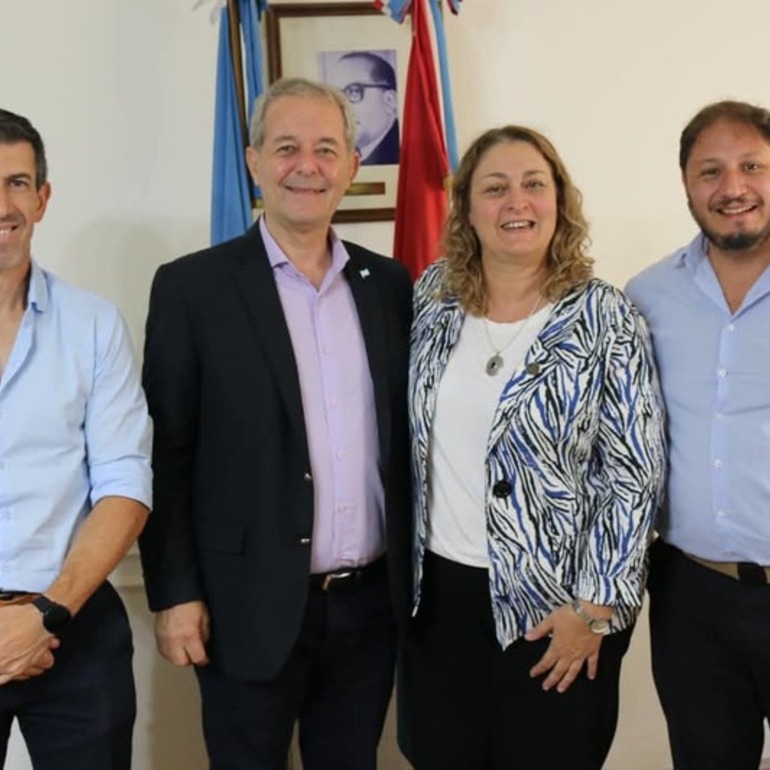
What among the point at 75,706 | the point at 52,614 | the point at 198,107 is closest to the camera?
the point at 52,614

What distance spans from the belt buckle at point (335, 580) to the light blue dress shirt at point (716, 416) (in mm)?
631

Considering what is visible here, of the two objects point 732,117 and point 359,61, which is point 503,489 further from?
point 359,61

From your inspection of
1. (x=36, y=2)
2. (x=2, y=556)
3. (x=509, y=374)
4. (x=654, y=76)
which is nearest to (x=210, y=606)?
(x=2, y=556)

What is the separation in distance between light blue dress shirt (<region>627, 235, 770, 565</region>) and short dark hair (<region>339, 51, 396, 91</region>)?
0.94 meters

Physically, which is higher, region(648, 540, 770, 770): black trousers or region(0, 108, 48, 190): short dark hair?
region(0, 108, 48, 190): short dark hair

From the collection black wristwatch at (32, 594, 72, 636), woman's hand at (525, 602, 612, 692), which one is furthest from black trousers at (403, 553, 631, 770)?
black wristwatch at (32, 594, 72, 636)

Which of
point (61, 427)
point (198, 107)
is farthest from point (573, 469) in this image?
point (198, 107)

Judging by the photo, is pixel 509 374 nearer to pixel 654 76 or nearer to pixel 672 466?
pixel 672 466

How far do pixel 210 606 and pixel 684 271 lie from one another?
1120mm

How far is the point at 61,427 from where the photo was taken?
135cm

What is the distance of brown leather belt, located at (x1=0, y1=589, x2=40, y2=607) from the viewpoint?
131cm

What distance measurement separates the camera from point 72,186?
2.06m

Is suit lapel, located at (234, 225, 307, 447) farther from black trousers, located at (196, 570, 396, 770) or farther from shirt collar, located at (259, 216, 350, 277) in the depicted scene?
black trousers, located at (196, 570, 396, 770)

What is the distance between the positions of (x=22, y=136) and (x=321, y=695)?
119 cm
